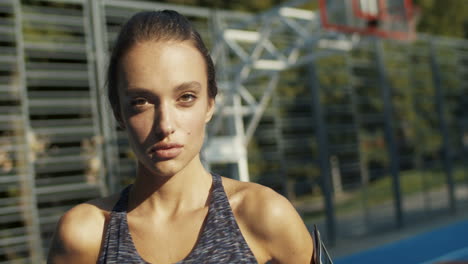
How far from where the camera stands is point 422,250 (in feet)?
26.4

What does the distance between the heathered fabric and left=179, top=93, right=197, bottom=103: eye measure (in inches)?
8.1

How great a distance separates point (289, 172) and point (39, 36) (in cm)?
477

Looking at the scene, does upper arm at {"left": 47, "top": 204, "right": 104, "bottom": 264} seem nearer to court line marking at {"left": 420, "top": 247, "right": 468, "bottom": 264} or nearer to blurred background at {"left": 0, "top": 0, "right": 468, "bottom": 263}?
blurred background at {"left": 0, "top": 0, "right": 468, "bottom": 263}

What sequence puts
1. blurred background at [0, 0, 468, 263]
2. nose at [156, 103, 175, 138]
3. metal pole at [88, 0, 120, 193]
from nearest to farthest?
nose at [156, 103, 175, 138], blurred background at [0, 0, 468, 263], metal pole at [88, 0, 120, 193]

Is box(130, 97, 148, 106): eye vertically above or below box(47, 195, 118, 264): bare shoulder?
above

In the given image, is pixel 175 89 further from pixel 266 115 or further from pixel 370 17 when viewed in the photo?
pixel 266 115

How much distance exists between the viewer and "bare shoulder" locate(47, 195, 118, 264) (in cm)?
107

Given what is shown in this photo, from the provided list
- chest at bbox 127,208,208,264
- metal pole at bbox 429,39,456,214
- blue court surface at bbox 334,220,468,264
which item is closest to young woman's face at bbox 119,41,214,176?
chest at bbox 127,208,208,264

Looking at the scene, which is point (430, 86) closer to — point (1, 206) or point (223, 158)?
point (223, 158)

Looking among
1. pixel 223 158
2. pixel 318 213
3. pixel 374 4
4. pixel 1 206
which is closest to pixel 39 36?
pixel 1 206

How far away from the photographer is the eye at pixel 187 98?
40.6 inches

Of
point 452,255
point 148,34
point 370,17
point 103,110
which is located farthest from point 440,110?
point 148,34

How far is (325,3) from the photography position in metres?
7.23

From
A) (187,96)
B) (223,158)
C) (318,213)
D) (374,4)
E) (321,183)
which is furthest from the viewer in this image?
A: (318,213)
